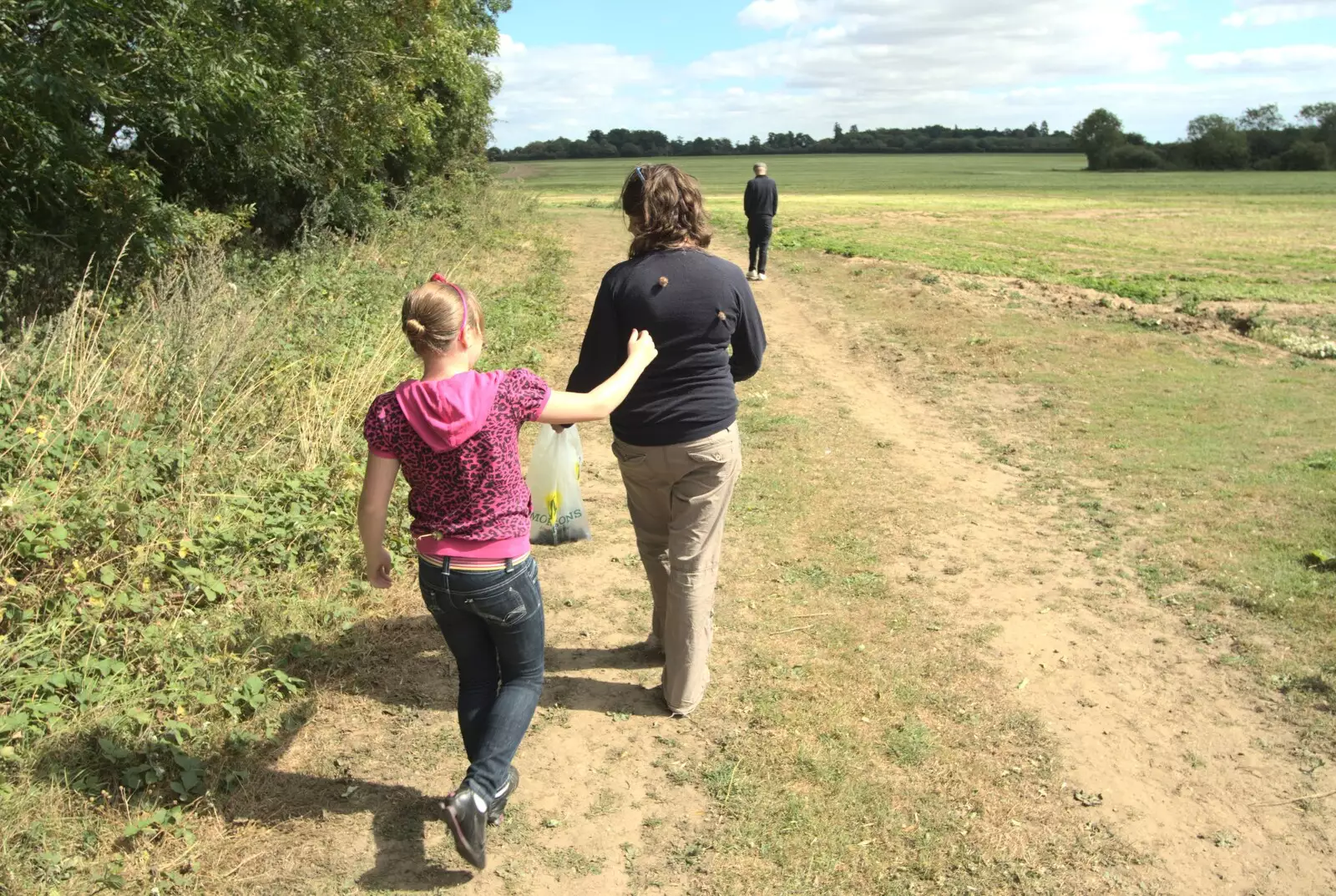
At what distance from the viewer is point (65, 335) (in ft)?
20.1

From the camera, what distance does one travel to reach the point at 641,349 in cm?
338

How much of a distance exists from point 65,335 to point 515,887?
4787 mm

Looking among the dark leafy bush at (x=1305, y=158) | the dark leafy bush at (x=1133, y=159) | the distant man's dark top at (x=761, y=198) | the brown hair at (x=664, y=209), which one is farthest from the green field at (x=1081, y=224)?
the brown hair at (x=664, y=209)

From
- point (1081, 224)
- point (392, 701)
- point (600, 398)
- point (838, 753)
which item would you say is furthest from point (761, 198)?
point (1081, 224)

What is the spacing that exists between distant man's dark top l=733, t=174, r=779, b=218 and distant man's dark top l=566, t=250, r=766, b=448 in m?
13.1

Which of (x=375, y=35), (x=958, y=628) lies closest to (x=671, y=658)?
(x=958, y=628)

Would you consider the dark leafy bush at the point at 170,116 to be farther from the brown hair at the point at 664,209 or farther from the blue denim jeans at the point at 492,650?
the blue denim jeans at the point at 492,650

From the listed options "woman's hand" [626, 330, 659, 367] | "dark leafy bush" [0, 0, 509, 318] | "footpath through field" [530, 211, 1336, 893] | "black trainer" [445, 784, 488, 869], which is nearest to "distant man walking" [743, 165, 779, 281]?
"dark leafy bush" [0, 0, 509, 318]

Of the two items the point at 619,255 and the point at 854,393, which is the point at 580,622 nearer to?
the point at 854,393

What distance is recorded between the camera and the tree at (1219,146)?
84562mm

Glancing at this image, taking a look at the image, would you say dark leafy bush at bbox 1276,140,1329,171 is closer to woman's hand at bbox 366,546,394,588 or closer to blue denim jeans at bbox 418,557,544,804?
blue denim jeans at bbox 418,557,544,804

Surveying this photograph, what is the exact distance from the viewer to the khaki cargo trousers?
3.87 m

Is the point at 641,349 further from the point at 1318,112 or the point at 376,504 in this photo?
the point at 1318,112

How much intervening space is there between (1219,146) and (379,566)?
324 feet
